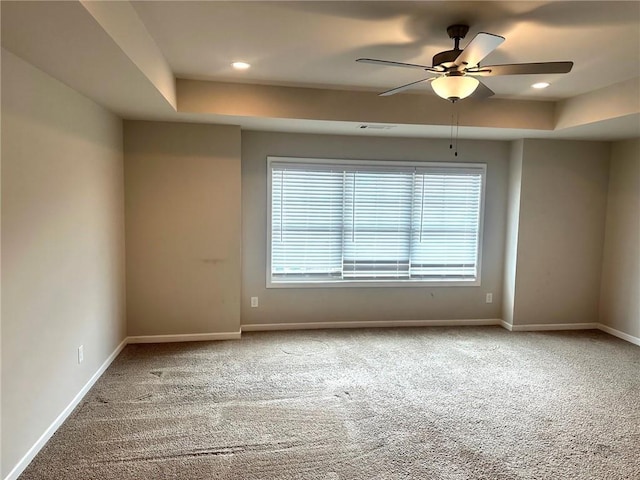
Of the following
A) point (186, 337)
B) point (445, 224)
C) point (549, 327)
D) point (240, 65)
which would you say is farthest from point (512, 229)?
point (186, 337)

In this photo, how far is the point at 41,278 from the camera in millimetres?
2365

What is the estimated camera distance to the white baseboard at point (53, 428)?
2.12m

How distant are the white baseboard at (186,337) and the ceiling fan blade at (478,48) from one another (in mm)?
3273

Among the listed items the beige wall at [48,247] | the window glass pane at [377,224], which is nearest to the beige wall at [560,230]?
the window glass pane at [377,224]

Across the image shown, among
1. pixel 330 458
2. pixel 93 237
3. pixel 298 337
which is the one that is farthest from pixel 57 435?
pixel 298 337

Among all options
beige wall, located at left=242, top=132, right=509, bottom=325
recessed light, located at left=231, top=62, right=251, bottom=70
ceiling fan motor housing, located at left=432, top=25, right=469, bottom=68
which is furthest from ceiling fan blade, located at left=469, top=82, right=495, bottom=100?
beige wall, located at left=242, top=132, right=509, bottom=325

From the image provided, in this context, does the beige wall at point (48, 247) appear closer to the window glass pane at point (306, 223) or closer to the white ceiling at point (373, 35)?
the white ceiling at point (373, 35)

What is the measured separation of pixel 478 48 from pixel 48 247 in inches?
105

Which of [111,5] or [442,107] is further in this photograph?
[442,107]

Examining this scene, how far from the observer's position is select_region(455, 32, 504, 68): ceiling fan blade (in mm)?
1879

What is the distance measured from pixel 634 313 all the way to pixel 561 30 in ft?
11.5

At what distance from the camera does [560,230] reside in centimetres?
468

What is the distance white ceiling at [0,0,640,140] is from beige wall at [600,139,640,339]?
1.31 feet

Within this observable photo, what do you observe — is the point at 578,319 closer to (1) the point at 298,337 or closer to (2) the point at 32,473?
(1) the point at 298,337
